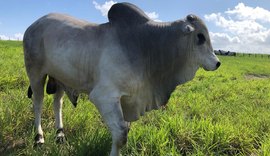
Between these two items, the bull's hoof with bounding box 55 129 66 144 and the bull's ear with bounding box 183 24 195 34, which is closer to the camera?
the bull's ear with bounding box 183 24 195 34

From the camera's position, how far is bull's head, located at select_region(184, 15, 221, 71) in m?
3.42

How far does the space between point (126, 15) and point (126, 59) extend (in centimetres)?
54

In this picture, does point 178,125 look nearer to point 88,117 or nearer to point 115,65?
point 88,117

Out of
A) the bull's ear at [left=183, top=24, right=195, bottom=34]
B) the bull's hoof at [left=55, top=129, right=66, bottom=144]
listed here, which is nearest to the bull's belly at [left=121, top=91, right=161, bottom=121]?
the bull's ear at [left=183, top=24, right=195, bottom=34]

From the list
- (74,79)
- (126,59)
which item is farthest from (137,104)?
(74,79)

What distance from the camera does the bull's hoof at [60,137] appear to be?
13.5 feet

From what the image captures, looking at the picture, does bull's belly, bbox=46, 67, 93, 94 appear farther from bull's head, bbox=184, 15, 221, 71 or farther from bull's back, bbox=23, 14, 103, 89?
bull's head, bbox=184, 15, 221, 71

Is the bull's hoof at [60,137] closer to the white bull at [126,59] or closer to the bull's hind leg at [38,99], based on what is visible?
the bull's hind leg at [38,99]

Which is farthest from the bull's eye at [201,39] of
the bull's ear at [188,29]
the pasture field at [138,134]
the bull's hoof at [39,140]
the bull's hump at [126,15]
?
the bull's hoof at [39,140]

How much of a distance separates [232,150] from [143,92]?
1.53 metres

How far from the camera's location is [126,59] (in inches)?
128

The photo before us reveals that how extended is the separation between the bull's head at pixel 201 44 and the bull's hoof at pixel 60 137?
1.78m

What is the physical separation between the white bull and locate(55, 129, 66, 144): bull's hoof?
2.44 ft

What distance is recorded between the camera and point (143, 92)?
3389 mm
